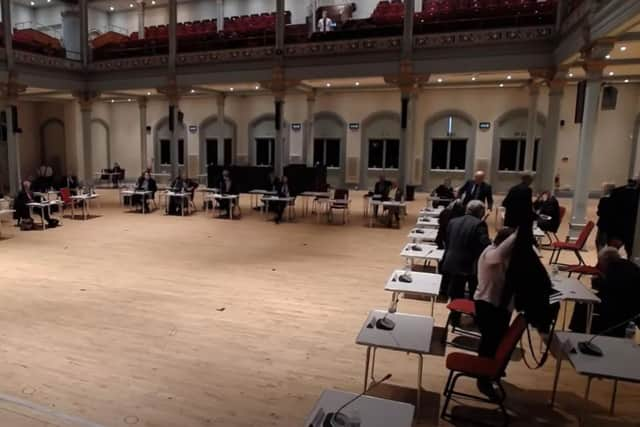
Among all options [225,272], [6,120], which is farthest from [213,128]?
[225,272]

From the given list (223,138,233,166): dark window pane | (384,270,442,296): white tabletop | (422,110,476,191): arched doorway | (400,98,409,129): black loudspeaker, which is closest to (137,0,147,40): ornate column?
(223,138,233,166): dark window pane

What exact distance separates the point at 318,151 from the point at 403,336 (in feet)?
59.2

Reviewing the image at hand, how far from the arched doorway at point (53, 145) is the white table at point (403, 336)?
22785 millimetres

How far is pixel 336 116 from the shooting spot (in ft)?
67.3

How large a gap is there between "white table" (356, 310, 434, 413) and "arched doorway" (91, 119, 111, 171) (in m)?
23.8

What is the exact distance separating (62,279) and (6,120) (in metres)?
10.3

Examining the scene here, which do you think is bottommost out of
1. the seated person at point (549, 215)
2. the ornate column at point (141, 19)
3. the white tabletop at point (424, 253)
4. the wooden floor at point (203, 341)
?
the wooden floor at point (203, 341)

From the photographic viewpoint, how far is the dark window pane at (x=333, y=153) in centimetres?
2075

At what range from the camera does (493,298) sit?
3668mm

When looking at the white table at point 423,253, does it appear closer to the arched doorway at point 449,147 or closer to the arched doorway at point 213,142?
the arched doorway at point 449,147

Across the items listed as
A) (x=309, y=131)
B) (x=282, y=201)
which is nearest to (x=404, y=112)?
(x=282, y=201)

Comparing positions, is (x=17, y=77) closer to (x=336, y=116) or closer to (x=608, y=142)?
(x=336, y=116)

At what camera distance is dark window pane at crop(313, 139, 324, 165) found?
68.8 feet

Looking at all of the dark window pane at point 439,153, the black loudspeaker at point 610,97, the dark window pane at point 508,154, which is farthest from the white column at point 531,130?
the black loudspeaker at point 610,97
